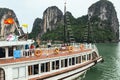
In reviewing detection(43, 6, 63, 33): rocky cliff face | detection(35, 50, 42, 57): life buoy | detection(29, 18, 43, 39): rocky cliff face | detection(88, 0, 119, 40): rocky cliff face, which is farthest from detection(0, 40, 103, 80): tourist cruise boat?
detection(29, 18, 43, 39): rocky cliff face

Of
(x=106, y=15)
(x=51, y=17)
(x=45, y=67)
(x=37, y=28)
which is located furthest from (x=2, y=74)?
(x=37, y=28)

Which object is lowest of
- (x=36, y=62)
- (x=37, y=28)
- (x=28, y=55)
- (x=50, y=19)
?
(x=36, y=62)

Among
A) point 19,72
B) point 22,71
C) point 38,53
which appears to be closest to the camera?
point 19,72

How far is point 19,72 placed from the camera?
16062 millimetres

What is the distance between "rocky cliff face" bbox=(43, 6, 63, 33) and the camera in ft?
500

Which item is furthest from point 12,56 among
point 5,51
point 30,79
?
point 30,79

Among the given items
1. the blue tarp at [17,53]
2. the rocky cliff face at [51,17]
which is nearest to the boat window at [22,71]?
the blue tarp at [17,53]

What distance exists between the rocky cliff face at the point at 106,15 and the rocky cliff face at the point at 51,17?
18.3m

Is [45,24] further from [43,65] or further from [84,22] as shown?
[43,65]

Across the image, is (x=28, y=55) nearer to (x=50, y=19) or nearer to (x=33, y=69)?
(x=33, y=69)

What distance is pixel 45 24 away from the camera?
513 feet

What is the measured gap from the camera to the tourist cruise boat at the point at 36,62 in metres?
15.6

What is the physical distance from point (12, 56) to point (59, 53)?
173 inches

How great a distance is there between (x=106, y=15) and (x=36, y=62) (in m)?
135
